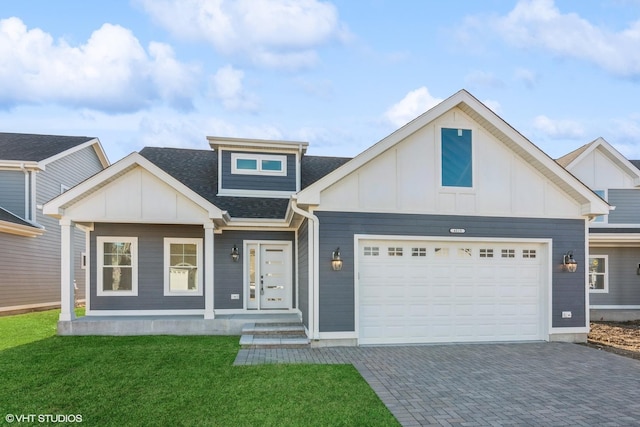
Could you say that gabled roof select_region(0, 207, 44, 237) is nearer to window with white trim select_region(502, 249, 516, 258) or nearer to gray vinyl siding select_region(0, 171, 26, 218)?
gray vinyl siding select_region(0, 171, 26, 218)

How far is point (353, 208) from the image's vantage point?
28.4ft

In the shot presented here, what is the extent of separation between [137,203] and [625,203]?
53.7ft

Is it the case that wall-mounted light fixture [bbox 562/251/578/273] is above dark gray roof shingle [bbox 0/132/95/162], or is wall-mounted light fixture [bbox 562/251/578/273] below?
below

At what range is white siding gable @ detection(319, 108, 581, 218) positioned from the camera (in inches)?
343

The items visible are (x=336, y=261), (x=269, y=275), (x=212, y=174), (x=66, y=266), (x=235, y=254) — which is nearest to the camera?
(x=336, y=261)

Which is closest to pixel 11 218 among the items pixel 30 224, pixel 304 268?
pixel 30 224

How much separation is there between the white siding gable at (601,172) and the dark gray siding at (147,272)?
13.9 meters

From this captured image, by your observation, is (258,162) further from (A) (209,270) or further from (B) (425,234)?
(B) (425,234)

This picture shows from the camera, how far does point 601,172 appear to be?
1407 cm

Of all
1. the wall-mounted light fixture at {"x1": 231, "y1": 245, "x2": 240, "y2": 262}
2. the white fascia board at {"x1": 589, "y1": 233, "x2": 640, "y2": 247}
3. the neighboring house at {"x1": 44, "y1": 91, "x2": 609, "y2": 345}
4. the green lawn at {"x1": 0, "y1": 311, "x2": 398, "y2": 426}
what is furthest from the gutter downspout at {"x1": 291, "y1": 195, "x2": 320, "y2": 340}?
the white fascia board at {"x1": 589, "y1": 233, "x2": 640, "y2": 247}

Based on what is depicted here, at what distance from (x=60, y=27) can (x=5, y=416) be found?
1204 cm

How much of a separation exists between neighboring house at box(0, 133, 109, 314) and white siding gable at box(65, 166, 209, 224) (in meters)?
4.76

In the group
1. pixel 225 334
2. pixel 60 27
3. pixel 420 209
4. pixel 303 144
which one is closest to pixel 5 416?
pixel 225 334

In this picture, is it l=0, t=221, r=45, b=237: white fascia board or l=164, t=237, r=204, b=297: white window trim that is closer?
l=164, t=237, r=204, b=297: white window trim
